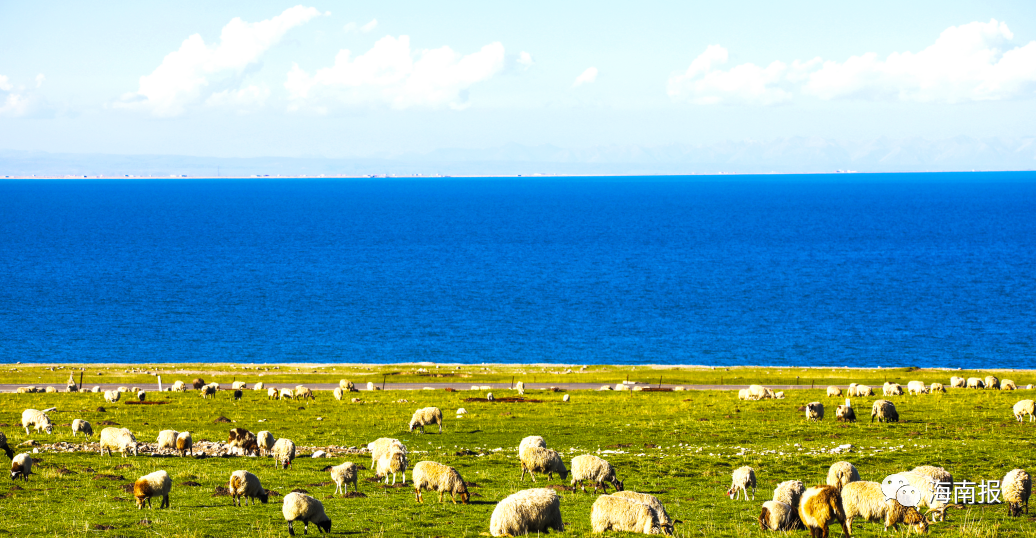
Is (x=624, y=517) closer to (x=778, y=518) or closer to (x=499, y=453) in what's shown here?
(x=778, y=518)

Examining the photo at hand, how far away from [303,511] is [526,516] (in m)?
5.13

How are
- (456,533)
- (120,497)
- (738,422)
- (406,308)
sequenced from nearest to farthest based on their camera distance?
(456,533) → (120,497) → (738,422) → (406,308)

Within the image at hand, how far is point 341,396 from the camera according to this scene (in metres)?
56.1

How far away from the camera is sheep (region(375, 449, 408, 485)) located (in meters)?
25.8

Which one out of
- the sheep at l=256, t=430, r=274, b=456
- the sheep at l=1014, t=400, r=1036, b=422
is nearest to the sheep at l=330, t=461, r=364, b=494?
the sheep at l=256, t=430, r=274, b=456

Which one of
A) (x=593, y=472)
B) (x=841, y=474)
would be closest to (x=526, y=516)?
(x=593, y=472)

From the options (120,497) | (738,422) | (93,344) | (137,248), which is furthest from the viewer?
(137,248)

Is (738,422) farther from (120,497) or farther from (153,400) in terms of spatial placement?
(153,400)

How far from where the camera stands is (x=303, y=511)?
18.7m

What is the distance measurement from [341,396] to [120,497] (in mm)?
33544

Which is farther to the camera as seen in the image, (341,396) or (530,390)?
(530,390)

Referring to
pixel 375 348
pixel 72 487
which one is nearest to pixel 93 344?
pixel 375 348

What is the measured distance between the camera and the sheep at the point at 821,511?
59.6ft

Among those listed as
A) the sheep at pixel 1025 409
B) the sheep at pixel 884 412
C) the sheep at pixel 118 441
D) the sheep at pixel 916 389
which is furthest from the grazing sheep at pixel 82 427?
the sheep at pixel 916 389
